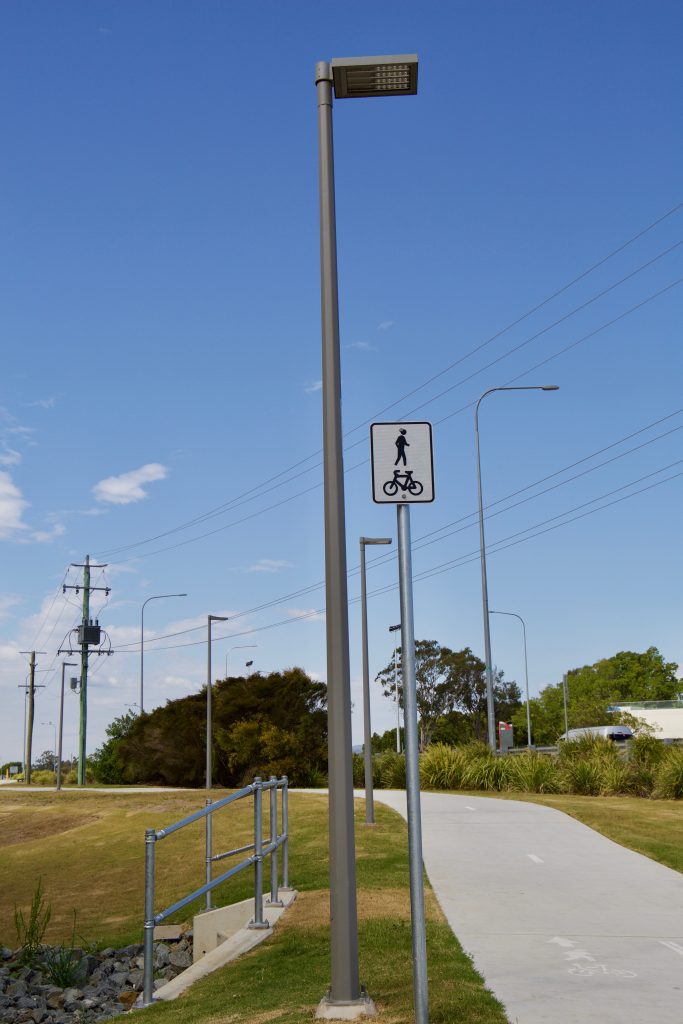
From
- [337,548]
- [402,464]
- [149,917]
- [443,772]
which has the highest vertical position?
[402,464]

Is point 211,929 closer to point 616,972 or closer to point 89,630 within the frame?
point 616,972

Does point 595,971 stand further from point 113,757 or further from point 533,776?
point 113,757

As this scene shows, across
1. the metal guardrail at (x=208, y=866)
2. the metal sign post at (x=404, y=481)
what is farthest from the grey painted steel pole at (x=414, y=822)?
the metal guardrail at (x=208, y=866)

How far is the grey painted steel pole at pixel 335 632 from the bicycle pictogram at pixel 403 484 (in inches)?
51.1

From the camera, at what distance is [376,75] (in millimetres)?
8242

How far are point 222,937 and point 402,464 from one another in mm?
8486

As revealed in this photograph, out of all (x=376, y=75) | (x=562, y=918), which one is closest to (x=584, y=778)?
(x=562, y=918)

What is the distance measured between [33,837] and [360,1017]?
26.1 metres

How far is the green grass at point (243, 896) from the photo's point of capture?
7.70 metres

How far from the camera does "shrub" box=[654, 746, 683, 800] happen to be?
86.7ft

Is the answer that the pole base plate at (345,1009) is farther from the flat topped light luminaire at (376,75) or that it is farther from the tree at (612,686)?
the tree at (612,686)

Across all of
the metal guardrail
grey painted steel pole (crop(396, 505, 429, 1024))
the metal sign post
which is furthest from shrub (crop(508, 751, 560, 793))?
grey painted steel pole (crop(396, 505, 429, 1024))

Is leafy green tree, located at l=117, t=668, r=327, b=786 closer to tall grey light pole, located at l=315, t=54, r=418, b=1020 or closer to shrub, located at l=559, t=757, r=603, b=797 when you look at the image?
shrub, located at l=559, t=757, r=603, b=797

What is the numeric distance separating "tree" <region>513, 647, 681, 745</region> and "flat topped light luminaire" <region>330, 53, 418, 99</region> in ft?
302
